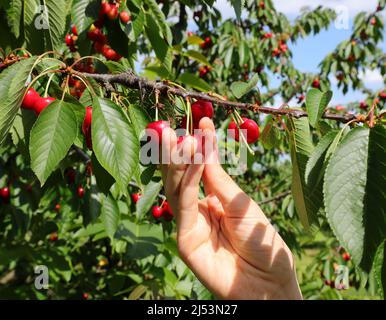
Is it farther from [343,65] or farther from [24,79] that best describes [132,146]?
[343,65]

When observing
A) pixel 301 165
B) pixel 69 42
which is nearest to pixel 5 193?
pixel 69 42

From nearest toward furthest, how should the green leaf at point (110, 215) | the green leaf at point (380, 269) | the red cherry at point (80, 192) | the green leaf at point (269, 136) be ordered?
1. the green leaf at point (380, 269)
2. the green leaf at point (269, 136)
3. the green leaf at point (110, 215)
4. the red cherry at point (80, 192)

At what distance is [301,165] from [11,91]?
0.76m

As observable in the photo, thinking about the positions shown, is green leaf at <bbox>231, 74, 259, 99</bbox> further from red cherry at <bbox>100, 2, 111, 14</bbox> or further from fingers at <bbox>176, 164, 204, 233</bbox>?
red cherry at <bbox>100, 2, 111, 14</bbox>

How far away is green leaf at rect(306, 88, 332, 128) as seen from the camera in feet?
3.44

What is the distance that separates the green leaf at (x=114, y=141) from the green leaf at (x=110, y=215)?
126 cm

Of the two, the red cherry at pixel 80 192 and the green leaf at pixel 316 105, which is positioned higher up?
the green leaf at pixel 316 105

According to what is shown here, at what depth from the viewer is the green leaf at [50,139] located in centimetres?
97

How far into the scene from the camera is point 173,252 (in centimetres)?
290

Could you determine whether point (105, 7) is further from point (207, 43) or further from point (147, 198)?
point (207, 43)

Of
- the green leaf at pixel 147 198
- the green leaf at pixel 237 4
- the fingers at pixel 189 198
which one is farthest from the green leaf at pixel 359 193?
the green leaf at pixel 147 198

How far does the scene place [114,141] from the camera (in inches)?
39.0

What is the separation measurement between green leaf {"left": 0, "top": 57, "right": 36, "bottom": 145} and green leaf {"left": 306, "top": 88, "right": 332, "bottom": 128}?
27.9 inches

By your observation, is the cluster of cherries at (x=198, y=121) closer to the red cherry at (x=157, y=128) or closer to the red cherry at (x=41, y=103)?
the red cherry at (x=157, y=128)
